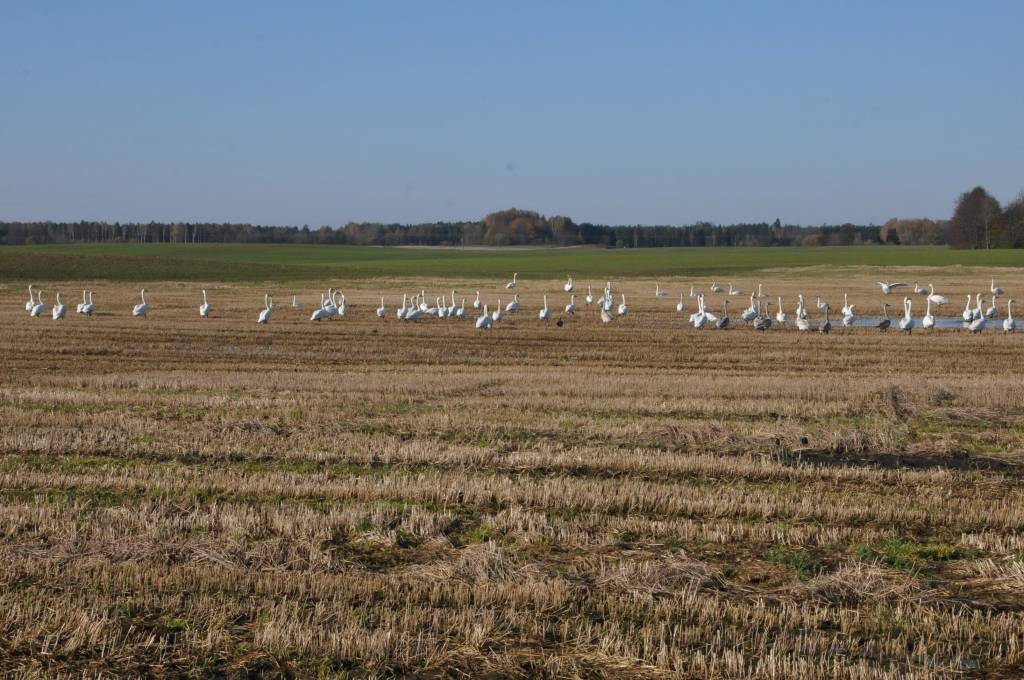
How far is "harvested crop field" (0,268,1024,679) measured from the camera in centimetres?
659

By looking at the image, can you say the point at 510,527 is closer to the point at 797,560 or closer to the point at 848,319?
the point at 797,560

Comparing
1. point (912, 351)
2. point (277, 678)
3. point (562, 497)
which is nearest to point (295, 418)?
point (562, 497)

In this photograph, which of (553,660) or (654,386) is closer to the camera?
(553,660)

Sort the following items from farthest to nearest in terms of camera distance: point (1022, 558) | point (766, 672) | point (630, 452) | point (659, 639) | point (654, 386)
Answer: point (654, 386), point (630, 452), point (1022, 558), point (659, 639), point (766, 672)

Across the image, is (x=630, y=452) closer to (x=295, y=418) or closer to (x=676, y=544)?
(x=676, y=544)

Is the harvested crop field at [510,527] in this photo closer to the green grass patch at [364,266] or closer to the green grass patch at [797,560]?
the green grass patch at [797,560]

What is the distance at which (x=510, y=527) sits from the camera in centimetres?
934

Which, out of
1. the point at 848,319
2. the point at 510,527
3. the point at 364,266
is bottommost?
the point at 510,527

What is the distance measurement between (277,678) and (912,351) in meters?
24.9

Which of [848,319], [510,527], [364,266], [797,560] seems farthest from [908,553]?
[364,266]

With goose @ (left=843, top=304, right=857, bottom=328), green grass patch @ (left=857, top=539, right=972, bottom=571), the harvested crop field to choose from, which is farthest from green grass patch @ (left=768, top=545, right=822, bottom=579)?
goose @ (left=843, top=304, right=857, bottom=328)

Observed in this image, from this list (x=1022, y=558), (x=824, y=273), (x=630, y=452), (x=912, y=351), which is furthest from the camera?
(x=824, y=273)

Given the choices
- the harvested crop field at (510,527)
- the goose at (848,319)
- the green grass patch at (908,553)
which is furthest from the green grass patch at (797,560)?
the goose at (848,319)

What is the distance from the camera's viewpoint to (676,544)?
29.2ft
